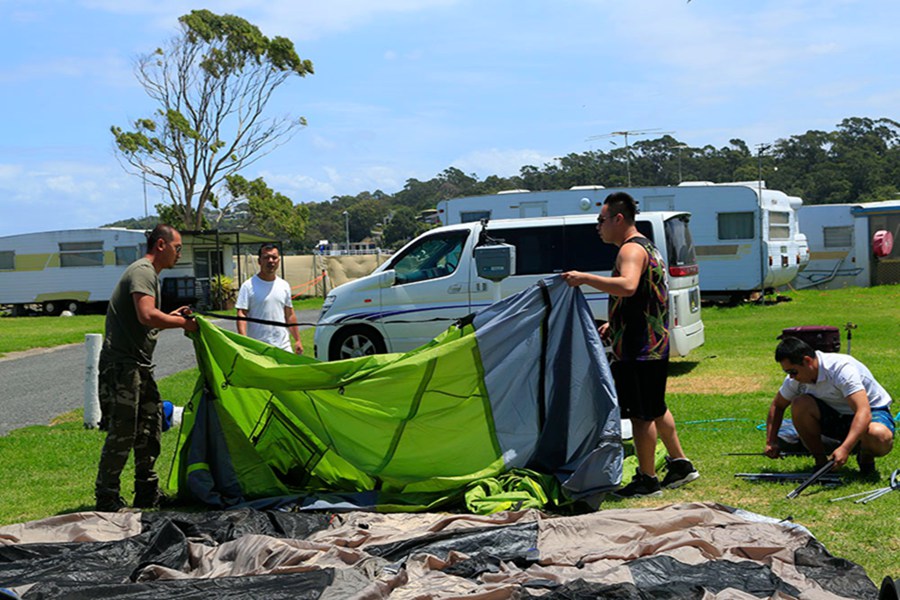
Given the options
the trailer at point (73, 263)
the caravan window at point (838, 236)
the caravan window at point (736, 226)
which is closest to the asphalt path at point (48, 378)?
the trailer at point (73, 263)

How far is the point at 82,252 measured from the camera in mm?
31562

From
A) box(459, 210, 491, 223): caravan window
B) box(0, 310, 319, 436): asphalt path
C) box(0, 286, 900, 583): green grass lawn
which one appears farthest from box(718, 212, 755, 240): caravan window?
box(0, 310, 319, 436): asphalt path

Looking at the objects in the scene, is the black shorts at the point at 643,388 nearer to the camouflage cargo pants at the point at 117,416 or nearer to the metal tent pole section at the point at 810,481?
the metal tent pole section at the point at 810,481

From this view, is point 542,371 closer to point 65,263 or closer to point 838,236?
point 838,236

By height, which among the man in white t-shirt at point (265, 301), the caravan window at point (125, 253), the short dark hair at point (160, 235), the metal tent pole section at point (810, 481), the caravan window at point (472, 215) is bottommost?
the metal tent pole section at point (810, 481)

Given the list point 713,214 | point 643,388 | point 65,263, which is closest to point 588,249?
point 643,388

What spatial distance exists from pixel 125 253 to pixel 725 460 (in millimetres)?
27878

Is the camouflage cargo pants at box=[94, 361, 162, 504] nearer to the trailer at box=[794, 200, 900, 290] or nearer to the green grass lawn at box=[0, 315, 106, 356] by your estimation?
the green grass lawn at box=[0, 315, 106, 356]

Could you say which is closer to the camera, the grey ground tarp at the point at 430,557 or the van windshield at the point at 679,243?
the grey ground tarp at the point at 430,557

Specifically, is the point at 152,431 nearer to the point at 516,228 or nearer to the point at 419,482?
the point at 419,482

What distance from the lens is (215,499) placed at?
19.8 feet

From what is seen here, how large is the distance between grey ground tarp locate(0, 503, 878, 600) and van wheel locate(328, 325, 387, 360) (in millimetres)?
6089

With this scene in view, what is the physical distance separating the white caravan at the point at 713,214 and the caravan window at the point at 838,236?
636 centimetres

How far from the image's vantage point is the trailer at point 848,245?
2653 centimetres
